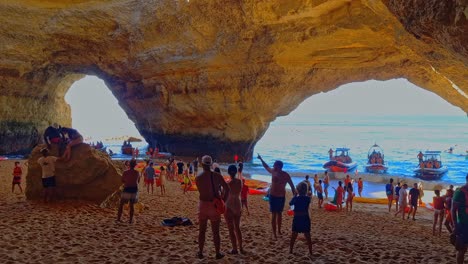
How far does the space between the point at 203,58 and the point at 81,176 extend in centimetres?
1719

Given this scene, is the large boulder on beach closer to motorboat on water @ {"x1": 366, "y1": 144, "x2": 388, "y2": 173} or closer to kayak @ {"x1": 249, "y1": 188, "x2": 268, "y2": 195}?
kayak @ {"x1": 249, "y1": 188, "x2": 268, "y2": 195}

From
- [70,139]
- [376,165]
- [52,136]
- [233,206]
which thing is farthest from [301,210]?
[376,165]

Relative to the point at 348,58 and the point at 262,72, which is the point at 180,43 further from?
the point at 348,58

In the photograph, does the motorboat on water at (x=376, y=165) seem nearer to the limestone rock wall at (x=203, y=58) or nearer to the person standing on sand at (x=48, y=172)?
the limestone rock wall at (x=203, y=58)

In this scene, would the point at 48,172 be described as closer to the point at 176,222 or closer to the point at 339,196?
the point at 176,222

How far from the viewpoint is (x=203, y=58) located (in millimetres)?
25031

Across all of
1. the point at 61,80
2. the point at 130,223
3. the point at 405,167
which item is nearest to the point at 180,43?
the point at 61,80

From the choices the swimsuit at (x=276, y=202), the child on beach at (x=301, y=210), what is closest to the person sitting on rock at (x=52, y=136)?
the swimsuit at (x=276, y=202)

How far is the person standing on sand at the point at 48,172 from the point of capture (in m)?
8.51

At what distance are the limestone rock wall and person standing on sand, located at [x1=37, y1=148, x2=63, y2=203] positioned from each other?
1339 centimetres

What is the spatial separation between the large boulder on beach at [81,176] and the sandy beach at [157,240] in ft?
1.13

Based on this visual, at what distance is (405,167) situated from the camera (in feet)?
109

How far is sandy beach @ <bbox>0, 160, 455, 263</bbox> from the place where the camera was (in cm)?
554

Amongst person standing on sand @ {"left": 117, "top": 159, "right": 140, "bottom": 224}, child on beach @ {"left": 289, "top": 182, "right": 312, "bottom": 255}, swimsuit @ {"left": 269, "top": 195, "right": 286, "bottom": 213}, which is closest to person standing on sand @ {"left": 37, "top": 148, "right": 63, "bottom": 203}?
person standing on sand @ {"left": 117, "top": 159, "right": 140, "bottom": 224}
